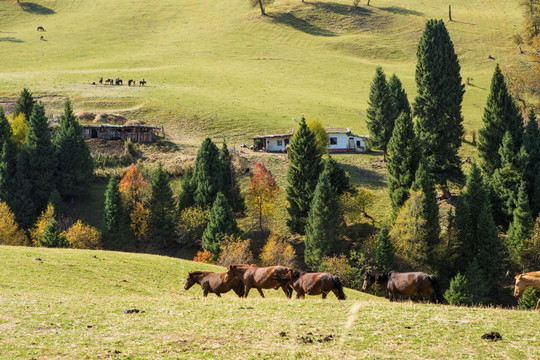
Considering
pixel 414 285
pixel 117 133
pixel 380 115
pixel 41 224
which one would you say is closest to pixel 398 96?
pixel 380 115

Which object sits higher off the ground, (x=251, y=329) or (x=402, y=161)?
(x=402, y=161)

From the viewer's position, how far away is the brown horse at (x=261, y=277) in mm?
28781

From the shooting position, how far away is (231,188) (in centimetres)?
8569

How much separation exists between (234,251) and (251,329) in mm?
50878

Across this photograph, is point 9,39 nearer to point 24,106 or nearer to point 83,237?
point 24,106

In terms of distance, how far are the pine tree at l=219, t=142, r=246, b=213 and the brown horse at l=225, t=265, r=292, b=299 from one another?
54.3 metres

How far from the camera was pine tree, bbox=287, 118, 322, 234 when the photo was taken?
261 ft

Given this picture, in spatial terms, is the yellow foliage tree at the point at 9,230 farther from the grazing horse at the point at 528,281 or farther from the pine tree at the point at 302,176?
the grazing horse at the point at 528,281

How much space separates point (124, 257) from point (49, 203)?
141ft

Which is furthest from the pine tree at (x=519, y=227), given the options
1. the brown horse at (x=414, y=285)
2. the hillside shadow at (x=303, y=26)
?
the hillside shadow at (x=303, y=26)

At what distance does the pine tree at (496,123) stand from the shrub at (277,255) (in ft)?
97.0

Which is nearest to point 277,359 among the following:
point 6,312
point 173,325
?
point 173,325

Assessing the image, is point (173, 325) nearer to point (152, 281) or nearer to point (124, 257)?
point (152, 281)

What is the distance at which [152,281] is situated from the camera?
1452 inches
